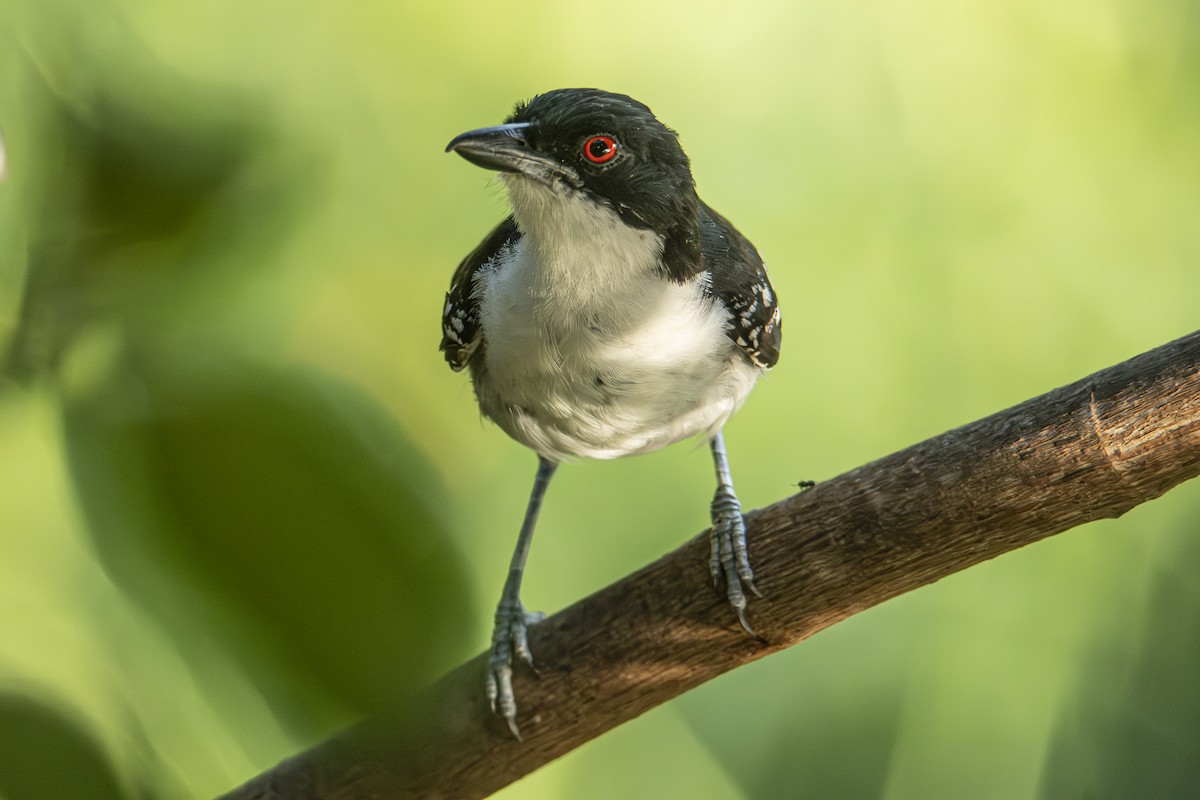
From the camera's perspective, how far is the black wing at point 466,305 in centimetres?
110

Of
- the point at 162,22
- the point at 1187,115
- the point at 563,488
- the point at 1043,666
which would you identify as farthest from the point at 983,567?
the point at 162,22

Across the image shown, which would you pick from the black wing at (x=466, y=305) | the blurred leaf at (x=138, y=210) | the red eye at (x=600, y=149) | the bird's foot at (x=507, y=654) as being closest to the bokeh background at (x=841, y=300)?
the black wing at (x=466, y=305)

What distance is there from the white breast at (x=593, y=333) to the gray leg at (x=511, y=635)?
10.2 inches

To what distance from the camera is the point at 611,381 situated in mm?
983

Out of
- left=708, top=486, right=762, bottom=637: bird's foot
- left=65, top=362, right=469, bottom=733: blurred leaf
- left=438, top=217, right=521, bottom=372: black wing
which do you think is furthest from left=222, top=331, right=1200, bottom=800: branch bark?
left=65, top=362, right=469, bottom=733: blurred leaf

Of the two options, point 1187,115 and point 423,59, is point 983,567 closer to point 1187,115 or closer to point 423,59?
point 1187,115

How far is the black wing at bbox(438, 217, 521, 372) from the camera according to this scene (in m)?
1.10

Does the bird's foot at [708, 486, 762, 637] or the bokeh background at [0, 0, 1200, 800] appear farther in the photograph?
the bokeh background at [0, 0, 1200, 800]

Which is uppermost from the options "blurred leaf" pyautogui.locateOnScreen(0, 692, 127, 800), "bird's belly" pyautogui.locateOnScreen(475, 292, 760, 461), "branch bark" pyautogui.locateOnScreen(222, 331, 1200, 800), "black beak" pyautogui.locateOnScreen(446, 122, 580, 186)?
"black beak" pyautogui.locateOnScreen(446, 122, 580, 186)

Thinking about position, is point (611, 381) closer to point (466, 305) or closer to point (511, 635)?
point (466, 305)

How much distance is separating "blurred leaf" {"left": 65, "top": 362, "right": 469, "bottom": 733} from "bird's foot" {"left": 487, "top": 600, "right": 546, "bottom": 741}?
0.88m

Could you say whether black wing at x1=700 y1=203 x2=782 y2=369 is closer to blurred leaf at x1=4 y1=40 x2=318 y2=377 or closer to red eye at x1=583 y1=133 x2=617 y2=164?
red eye at x1=583 y1=133 x2=617 y2=164

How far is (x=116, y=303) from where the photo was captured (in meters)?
0.30

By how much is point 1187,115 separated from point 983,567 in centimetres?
87
